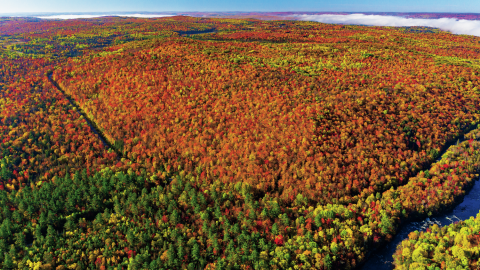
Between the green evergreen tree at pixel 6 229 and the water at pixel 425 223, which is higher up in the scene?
the green evergreen tree at pixel 6 229

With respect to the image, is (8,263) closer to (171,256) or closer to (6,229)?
(6,229)

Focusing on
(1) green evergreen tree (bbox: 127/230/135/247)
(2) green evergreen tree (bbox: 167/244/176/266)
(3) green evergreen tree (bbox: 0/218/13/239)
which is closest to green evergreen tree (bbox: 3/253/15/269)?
(3) green evergreen tree (bbox: 0/218/13/239)

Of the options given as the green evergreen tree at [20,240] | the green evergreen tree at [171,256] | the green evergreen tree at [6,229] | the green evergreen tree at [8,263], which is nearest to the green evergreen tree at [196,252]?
the green evergreen tree at [171,256]

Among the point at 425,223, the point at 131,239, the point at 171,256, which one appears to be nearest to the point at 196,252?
the point at 171,256

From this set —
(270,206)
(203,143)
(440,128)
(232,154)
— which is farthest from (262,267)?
(440,128)

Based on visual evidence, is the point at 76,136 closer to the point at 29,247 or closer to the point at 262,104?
the point at 29,247

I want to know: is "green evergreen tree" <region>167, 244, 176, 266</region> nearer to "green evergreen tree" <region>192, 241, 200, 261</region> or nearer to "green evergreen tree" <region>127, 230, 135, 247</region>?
"green evergreen tree" <region>192, 241, 200, 261</region>

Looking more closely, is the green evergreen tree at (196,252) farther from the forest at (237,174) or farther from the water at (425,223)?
the water at (425,223)

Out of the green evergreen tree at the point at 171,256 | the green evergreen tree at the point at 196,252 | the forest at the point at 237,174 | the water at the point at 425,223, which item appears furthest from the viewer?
the water at the point at 425,223

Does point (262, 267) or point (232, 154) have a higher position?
point (232, 154)
